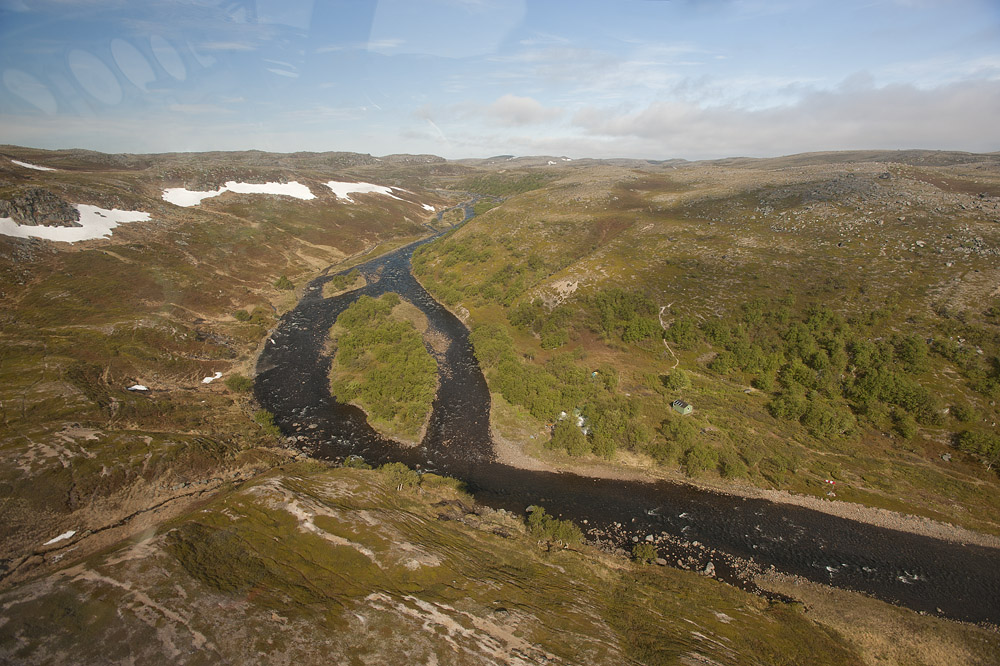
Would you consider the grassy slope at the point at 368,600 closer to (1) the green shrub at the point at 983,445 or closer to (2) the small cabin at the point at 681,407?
(2) the small cabin at the point at 681,407

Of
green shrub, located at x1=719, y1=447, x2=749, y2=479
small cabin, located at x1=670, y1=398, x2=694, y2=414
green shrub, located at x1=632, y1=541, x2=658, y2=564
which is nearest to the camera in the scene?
green shrub, located at x1=632, y1=541, x2=658, y2=564

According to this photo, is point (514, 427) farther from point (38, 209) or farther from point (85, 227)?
point (38, 209)

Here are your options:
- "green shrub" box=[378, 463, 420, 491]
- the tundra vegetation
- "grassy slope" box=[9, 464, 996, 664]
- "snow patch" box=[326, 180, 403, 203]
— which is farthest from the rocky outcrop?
"green shrub" box=[378, 463, 420, 491]

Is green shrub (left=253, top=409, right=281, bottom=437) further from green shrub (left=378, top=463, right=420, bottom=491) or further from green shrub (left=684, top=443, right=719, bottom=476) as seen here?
green shrub (left=684, top=443, right=719, bottom=476)

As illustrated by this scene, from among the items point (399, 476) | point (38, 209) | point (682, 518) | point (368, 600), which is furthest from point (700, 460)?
point (38, 209)

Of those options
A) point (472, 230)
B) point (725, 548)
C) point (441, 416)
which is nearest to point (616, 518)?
point (725, 548)

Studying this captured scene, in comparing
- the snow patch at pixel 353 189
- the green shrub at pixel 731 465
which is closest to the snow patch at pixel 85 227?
the snow patch at pixel 353 189
